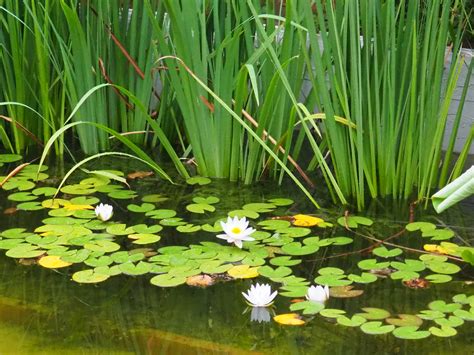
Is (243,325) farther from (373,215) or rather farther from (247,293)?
(373,215)

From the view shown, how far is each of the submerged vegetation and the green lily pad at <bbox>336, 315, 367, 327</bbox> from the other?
804 millimetres

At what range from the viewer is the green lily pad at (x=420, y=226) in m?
2.93

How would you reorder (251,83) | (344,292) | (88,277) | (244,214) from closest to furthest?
1. (344,292)
2. (88,277)
3. (244,214)
4. (251,83)

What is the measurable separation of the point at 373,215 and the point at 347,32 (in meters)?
0.62

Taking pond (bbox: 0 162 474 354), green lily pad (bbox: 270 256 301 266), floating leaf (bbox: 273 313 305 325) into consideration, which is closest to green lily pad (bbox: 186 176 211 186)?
pond (bbox: 0 162 474 354)

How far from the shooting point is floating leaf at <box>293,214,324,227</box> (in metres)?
2.96

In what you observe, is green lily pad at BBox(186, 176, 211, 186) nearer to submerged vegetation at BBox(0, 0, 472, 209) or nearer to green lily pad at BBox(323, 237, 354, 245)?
submerged vegetation at BBox(0, 0, 472, 209)

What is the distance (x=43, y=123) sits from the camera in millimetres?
3736

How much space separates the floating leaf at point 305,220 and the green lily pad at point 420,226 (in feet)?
0.92

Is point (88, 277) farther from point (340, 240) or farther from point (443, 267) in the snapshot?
point (443, 267)

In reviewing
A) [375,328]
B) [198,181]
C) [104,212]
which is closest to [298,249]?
[375,328]

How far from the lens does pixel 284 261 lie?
2635 mm

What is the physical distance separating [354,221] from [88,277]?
915 millimetres

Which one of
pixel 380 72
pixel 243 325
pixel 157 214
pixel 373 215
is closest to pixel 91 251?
pixel 157 214
